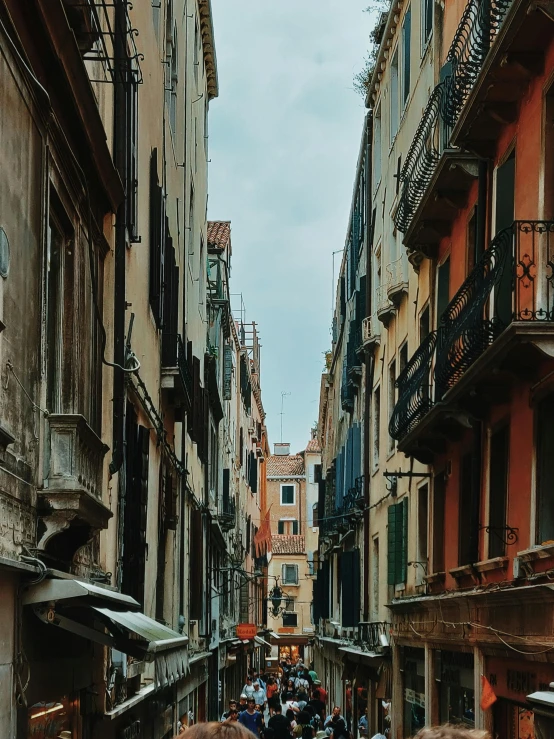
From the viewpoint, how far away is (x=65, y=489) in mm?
9391

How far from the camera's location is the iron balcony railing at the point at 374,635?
26656mm

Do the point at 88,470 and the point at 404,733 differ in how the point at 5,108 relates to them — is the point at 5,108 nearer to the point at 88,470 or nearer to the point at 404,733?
the point at 88,470

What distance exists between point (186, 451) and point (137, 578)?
9.60m

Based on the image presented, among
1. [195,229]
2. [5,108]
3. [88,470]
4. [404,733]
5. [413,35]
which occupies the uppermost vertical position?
[413,35]

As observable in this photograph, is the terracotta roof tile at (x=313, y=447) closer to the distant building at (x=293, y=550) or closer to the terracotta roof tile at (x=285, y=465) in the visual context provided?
the distant building at (x=293, y=550)

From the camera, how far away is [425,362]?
19.5 metres

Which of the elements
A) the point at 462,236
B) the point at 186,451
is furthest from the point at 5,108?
the point at 186,451

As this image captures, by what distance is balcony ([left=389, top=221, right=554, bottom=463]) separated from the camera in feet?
41.5

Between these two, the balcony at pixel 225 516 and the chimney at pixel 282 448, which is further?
the chimney at pixel 282 448

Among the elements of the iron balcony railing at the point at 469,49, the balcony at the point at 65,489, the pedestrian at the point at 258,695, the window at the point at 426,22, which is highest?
the window at the point at 426,22

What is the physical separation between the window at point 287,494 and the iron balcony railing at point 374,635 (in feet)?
229

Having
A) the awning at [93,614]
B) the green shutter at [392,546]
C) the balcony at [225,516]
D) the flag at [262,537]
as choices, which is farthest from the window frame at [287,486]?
the awning at [93,614]

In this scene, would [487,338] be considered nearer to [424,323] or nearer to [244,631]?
[424,323]

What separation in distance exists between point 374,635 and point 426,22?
40.7 feet
